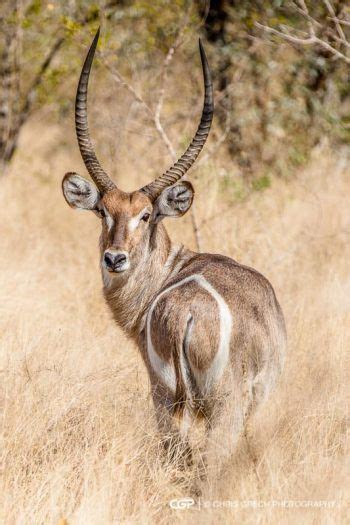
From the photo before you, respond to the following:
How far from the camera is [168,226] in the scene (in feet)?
31.1

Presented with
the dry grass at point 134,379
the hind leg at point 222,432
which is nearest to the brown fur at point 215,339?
the hind leg at point 222,432

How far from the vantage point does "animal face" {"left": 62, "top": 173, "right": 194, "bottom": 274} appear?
516 centimetres

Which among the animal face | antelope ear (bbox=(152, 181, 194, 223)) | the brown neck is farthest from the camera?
antelope ear (bbox=(152, 181, 194, 223))

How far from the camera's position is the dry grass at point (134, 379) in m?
4.16

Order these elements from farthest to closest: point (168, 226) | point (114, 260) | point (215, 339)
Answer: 1. point (168, 226)
2. point (114, 260)
3. point (215, 339)

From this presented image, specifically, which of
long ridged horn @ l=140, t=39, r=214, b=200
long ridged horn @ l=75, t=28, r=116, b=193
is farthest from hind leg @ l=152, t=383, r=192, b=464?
long ridged horn @ l=75, t=28, r=116, b=193

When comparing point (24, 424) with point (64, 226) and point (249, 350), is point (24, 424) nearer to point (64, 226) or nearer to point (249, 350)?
point (249, 350)

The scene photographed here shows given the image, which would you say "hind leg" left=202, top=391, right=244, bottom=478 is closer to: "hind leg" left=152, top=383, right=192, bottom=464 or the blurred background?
the blurred background

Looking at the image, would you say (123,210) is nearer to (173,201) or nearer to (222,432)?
(173,201)

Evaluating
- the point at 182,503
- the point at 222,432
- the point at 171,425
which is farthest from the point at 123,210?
the point at 182,503

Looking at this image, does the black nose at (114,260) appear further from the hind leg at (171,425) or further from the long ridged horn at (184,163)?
the hind leg at (171,425)

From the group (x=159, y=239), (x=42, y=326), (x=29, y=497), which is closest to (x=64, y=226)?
(x=42, y=326)

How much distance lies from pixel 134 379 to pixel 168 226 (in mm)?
3926

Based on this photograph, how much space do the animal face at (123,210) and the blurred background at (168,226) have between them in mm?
795
